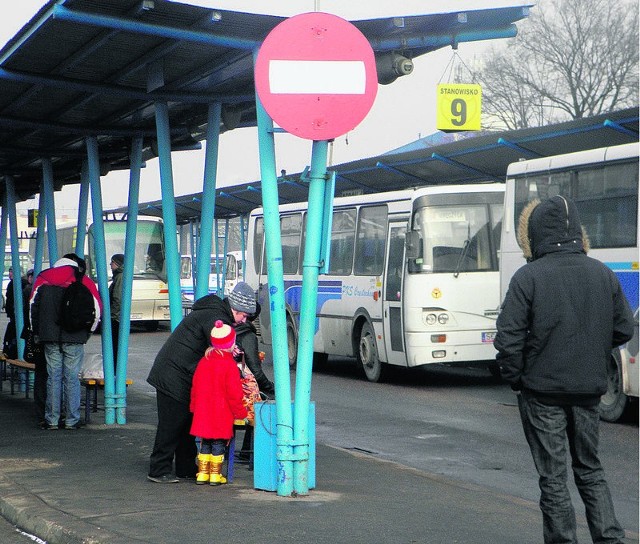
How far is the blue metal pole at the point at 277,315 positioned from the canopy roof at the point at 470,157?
405 inches

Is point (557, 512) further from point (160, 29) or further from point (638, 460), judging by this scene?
point (638, 460)

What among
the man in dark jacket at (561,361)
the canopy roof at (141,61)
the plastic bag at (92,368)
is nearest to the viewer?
the man in dark jacket at (561,361)

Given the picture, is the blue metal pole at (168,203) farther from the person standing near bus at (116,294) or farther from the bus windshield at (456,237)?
the bus windshield at (456,237)

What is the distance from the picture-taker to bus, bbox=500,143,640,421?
13883 mm

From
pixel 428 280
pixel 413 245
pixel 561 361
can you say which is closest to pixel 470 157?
pixel 413 245

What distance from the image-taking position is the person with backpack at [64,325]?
1179 centimetres

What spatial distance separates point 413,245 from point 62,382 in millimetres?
7863

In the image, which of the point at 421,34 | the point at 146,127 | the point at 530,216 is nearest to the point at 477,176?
the point at 146,127

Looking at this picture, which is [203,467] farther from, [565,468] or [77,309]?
[77,309]

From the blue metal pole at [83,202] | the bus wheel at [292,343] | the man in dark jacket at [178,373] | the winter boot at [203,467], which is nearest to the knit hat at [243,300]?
the man in dark jacket at [178,373]

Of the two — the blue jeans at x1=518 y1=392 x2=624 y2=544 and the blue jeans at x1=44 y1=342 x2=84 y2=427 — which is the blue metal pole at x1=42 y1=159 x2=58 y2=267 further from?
the blue jeans at x1=518 y1=392 x2=624 y2=544

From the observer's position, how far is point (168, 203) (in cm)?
1066

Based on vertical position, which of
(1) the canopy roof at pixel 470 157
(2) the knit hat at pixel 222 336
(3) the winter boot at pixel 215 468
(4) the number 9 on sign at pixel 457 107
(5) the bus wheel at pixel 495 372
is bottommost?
(5) the bus wheel at pixel 495 372

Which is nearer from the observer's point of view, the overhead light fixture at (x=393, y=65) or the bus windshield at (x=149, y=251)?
the overhead light fixture at (x=393, y=65)
